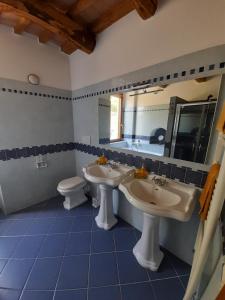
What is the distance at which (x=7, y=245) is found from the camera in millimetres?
1575

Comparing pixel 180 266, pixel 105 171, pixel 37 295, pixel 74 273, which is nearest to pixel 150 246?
pixel 180 266

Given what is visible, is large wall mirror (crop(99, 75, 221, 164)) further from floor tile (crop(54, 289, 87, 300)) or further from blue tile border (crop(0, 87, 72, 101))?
floor tile (crop(54, 289, 87, 300))

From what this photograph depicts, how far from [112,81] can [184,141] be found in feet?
3.51

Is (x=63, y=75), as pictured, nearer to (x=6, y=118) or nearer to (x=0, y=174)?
(x=6, y=118)

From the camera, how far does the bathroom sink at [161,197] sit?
38.6 inches

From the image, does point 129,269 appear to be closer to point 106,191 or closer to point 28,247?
point 106,191

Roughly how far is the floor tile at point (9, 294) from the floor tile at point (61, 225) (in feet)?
2.00

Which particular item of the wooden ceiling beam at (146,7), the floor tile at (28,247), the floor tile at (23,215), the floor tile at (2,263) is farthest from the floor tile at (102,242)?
the wooden ceiling beam at (146,7)

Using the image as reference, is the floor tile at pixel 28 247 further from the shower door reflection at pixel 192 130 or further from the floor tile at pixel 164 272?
the shower door reflection at pixel 192 130

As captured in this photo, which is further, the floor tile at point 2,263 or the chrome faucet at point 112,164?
the chrome faucet at point 112,164

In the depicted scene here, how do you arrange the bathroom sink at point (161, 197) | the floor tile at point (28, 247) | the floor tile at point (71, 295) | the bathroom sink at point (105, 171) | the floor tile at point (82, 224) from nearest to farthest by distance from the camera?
1. the bathroom sink at point (161, 197)
2. the floor tile at point (71, 295)
3. the floor tile at point (28, 247)
4. the bathroom sink at point (105, 171)
5. the floor tile at point (82, 224)

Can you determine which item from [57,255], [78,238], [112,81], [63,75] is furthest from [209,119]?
[63,75]

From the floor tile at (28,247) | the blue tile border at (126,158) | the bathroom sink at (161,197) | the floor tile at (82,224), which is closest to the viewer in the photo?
the bathroom sink at (161,197)

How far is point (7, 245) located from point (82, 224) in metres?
0.81
